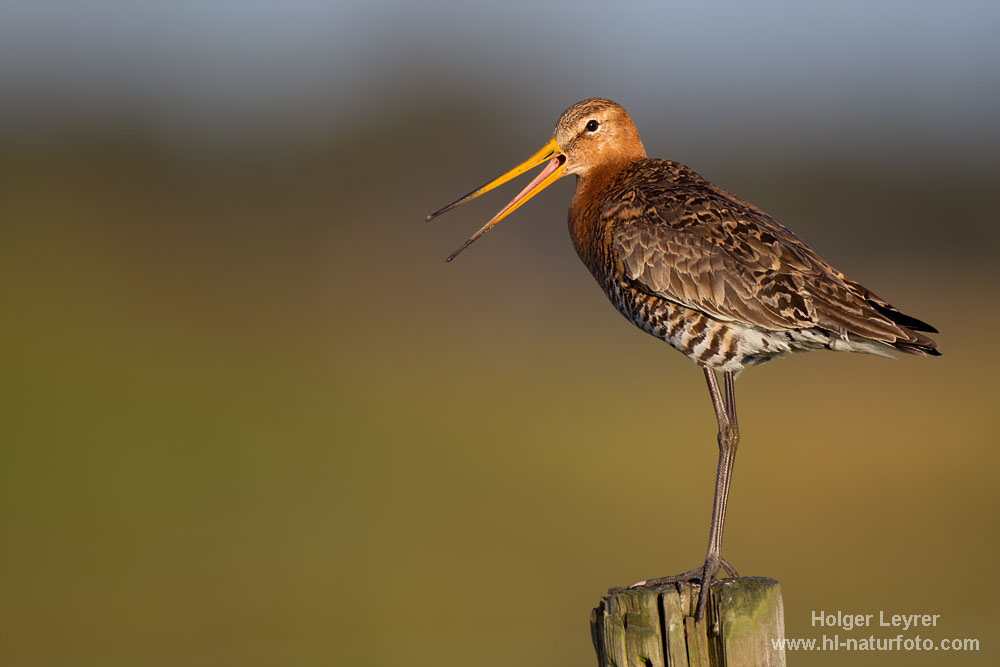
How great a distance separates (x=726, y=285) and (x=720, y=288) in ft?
0.10

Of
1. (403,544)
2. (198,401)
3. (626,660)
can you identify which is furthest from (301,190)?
(626,660)

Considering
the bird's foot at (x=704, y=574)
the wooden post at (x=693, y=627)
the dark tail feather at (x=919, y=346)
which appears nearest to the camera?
the wooden post at (x=693, y=627)

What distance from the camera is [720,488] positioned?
6340mm

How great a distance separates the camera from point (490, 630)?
12.7m

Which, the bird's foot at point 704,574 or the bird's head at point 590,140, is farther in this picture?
the bird's head at point 590,140

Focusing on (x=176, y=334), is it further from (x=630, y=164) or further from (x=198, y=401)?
(x=630, y=164)

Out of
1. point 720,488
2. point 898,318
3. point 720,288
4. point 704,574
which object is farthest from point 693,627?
point 898,318

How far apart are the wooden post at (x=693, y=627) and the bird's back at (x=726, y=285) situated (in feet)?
4.95

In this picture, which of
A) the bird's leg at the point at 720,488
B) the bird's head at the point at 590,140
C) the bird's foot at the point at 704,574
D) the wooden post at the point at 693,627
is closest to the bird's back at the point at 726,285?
the bird's leg at the point at 720,488

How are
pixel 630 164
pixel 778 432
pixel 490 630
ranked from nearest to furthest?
pixel 630 164 → pixel 490 630 → pixel 778 432

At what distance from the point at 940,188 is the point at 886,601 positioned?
749 inches

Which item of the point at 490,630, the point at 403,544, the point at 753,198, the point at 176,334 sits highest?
the point at 753,198

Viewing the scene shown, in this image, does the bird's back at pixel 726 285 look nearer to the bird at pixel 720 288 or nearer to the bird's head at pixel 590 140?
the bird at pixel 720 288

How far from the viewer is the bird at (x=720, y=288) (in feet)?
19.2
